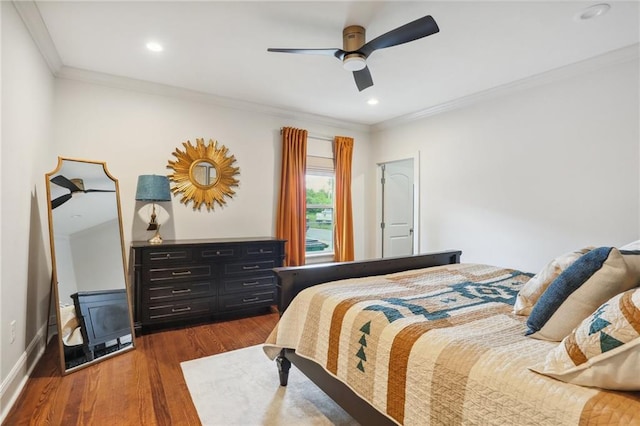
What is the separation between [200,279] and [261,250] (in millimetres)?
750

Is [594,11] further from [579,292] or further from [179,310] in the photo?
[179,310]

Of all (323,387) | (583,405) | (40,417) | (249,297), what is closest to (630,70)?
(583,405)

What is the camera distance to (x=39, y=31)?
249cm

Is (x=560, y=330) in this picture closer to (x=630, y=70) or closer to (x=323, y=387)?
(x=323, y=387)

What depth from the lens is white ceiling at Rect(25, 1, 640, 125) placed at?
7.57ft

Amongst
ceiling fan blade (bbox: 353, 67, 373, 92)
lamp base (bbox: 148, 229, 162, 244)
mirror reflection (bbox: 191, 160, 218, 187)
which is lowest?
lamp base (bbox: 148, 229, 162, 244)

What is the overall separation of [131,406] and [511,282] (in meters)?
2.72

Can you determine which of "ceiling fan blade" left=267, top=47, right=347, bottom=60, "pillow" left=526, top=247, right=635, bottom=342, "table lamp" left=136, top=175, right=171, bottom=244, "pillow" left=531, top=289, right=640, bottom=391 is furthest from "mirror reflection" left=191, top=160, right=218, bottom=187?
"pillow" left=531, top=289, right=640, bottom=391

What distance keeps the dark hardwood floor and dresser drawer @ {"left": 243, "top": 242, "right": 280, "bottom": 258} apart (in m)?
0.96

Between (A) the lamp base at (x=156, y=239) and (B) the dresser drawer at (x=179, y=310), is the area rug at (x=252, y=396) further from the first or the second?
(A) the lamp base at (x=156, y=239)

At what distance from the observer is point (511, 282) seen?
237cm

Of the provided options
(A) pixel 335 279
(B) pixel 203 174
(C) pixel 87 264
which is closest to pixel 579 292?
(A) pixel 335 279

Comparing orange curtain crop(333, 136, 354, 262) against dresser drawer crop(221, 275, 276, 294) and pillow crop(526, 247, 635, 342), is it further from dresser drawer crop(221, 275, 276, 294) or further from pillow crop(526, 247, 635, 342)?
pillow crop(526, 247, 635, 342)

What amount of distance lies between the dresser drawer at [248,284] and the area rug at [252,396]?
3.37 ft
